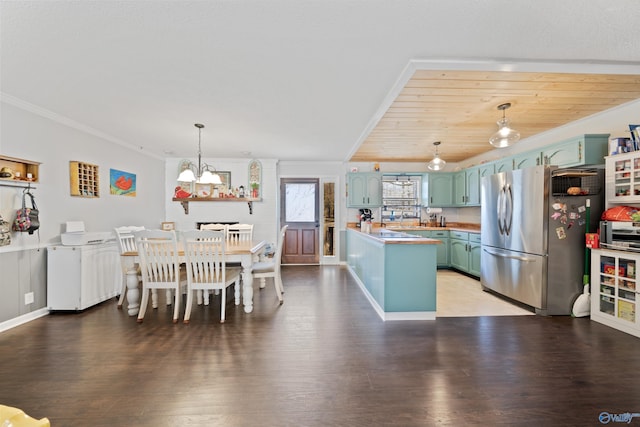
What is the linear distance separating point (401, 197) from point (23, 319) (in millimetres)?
6158

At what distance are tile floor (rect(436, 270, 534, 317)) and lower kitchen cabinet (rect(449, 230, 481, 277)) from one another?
0.28 meters

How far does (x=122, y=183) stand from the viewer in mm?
4562

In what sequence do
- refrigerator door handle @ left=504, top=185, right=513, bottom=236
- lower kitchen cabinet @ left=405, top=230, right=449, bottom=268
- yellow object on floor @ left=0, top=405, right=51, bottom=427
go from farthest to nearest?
1. lower kitchen cabinet @ left=405, top=230, right=449, bottom=268
2. refrigerator door handle @ left=504, top=185, right=513, bottom=236
3. yellow object on floor @ left=0, top=405, right=51, bottom=427

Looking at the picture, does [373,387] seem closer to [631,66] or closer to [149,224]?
[631,66]

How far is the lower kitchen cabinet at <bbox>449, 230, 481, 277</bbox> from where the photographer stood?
4648mm

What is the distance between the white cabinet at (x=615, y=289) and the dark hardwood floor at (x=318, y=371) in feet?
0.50

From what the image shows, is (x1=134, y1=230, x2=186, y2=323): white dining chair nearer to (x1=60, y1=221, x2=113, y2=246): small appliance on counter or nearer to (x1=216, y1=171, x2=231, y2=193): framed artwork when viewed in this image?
(x1=60, y1=221, x2=113, y2=246): small appliance on counter

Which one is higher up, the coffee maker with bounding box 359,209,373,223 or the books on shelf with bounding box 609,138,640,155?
the books on shelf with bounding box 609,138,640,155

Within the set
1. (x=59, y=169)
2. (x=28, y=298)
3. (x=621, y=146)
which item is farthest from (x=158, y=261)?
(x=621, y=146)

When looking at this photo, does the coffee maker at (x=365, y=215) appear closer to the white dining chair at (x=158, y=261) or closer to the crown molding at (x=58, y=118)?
the white dining chair at (x=158, y=261)

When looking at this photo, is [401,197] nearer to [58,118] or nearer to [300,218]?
[300,218]

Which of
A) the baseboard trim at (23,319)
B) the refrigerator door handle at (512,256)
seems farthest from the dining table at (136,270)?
the refrigerator door handle at (512,256)

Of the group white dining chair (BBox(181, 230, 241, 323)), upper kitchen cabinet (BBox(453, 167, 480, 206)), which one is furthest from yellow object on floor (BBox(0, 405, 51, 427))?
upper kitchen cabinet (BBox(453, 167, 480, 206))

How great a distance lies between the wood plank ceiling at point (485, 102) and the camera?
Answer: 243 cm
